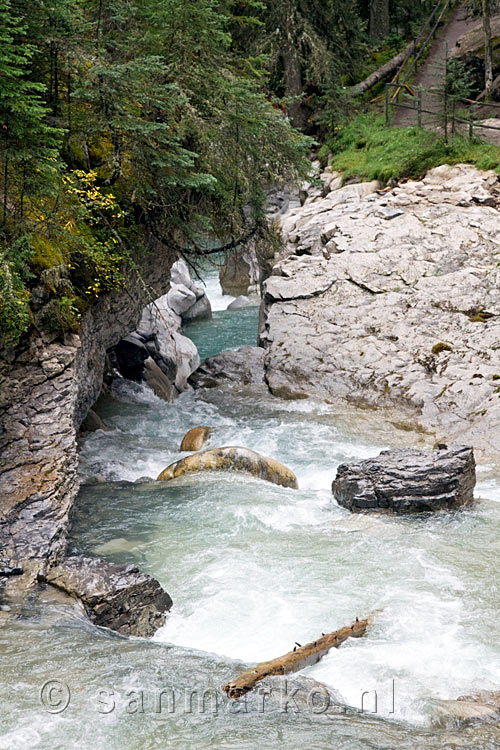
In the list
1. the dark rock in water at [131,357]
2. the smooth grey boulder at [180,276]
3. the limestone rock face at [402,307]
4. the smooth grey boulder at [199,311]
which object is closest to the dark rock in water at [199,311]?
the smooth grey boulder at [199,311]

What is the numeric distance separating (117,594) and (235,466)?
4370 mm

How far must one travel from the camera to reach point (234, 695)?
5.31 metres

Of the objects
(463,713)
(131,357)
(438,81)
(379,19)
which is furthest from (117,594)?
(379,19)

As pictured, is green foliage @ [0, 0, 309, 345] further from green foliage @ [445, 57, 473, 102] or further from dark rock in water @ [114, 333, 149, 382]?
green foliage @ [445, 57, 473, 102]

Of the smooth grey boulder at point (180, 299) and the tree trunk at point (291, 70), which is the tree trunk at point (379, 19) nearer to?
the tree trunk at point (291, 70)

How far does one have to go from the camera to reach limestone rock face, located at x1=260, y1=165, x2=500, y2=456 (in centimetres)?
1375

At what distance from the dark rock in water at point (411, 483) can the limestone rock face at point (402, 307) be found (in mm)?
2345

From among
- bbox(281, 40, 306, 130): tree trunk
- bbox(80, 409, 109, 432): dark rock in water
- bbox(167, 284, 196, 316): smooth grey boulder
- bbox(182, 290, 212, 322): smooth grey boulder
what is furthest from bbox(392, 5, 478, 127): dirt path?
bbox(80, 409, 109, 432): dark rock in water

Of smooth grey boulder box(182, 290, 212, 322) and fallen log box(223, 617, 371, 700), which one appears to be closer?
fallen log box(223, 617, 371, 700)

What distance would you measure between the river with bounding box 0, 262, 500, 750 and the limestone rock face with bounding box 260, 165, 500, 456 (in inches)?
79.0

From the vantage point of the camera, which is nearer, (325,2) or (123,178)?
(123,178)

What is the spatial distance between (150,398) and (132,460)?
13.5 feet

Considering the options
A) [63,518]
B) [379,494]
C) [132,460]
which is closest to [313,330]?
[132,460]

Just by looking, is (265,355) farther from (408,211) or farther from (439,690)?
(439,690)
